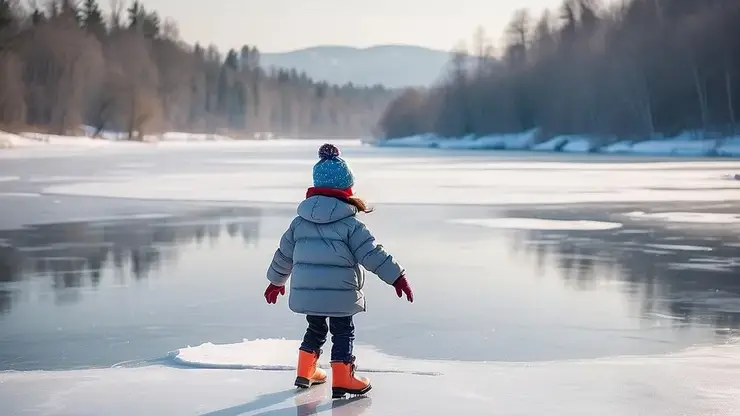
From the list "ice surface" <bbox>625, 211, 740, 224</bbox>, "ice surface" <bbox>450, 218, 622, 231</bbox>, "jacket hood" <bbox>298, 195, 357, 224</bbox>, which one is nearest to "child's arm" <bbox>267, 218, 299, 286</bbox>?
"jacket hood" <bbox>298, 195, 357, 224</bbox>

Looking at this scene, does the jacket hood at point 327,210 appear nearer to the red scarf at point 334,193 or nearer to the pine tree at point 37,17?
the red scarf at point 334,193

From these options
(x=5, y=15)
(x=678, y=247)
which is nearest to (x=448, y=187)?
(x=678, y=247)

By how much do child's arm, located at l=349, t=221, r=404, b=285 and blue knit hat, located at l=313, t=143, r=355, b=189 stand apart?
0.70 ft

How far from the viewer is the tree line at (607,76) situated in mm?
59094

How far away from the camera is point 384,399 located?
476 cm

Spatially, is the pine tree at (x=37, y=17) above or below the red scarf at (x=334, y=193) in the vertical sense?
above

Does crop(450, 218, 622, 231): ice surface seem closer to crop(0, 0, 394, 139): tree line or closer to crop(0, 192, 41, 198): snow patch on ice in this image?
crop(0, 192, 41, 198): snow patch on ice

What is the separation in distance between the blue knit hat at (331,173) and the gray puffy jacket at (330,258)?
7 cm

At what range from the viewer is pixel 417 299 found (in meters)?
7.99

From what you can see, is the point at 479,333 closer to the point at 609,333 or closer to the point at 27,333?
the point at 609,333

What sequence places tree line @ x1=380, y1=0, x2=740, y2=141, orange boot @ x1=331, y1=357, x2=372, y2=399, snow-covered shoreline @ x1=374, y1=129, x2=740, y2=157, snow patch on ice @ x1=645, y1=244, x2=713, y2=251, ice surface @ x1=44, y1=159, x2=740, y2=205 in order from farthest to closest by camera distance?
tree line @ x1=380, y1=0, x2=740, y2=141
snow-covered shoreline @ x1=374, y1=129, x2=740, y2=157
ice surface @ x1=44, y1=159, x2=740, y2=205
snow patch on ice @ x1=645, y1=244, x2=713, y2=251
orange boot @ x1=331, y1=357, x2=372, y2=399

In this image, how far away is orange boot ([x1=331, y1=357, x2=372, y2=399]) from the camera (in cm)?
481

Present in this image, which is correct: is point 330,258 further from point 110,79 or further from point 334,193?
point 110,79

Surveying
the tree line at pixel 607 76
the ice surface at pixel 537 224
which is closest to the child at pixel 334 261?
the ice surface at pixel 537 224
